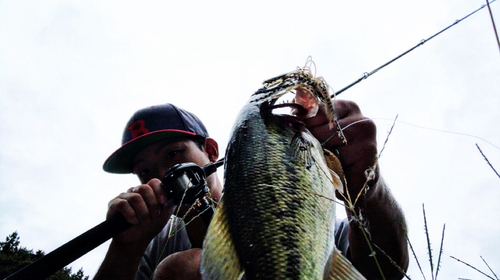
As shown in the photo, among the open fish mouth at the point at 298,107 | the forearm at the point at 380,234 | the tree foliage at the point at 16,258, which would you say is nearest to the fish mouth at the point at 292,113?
the open fish mouth at the point at 298,107

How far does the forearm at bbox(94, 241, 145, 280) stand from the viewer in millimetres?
2566

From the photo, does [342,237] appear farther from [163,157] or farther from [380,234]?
[163,157]

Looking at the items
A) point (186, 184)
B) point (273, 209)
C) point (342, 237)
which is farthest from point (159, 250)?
point (273, 209)

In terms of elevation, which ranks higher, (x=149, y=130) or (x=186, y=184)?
(x=149, y=130)

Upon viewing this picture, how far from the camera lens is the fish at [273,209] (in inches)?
45.1

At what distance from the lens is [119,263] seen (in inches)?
102

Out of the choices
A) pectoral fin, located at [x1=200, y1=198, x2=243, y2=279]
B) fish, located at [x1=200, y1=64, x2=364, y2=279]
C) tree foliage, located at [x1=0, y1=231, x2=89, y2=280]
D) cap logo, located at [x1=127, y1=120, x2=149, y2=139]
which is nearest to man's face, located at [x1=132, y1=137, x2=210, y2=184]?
cap logo, located at [x1=127, y1=120, x2=149, y2=139]

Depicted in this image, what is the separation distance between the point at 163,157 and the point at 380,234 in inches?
79.9

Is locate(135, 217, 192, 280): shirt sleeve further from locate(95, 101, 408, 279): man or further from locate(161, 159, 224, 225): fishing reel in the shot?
locate(161, 159, 224, 225): fishing reel

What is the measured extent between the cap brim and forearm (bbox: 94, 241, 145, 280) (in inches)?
46.8

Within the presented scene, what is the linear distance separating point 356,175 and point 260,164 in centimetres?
92

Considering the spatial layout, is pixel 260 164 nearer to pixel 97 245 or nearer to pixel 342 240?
pixel 97 245

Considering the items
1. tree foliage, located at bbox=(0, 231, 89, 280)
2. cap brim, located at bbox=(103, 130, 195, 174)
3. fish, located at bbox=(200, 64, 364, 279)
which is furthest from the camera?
tree foliage, located at bbox=(0, 231, 89, 280)

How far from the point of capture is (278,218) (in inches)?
47.2
